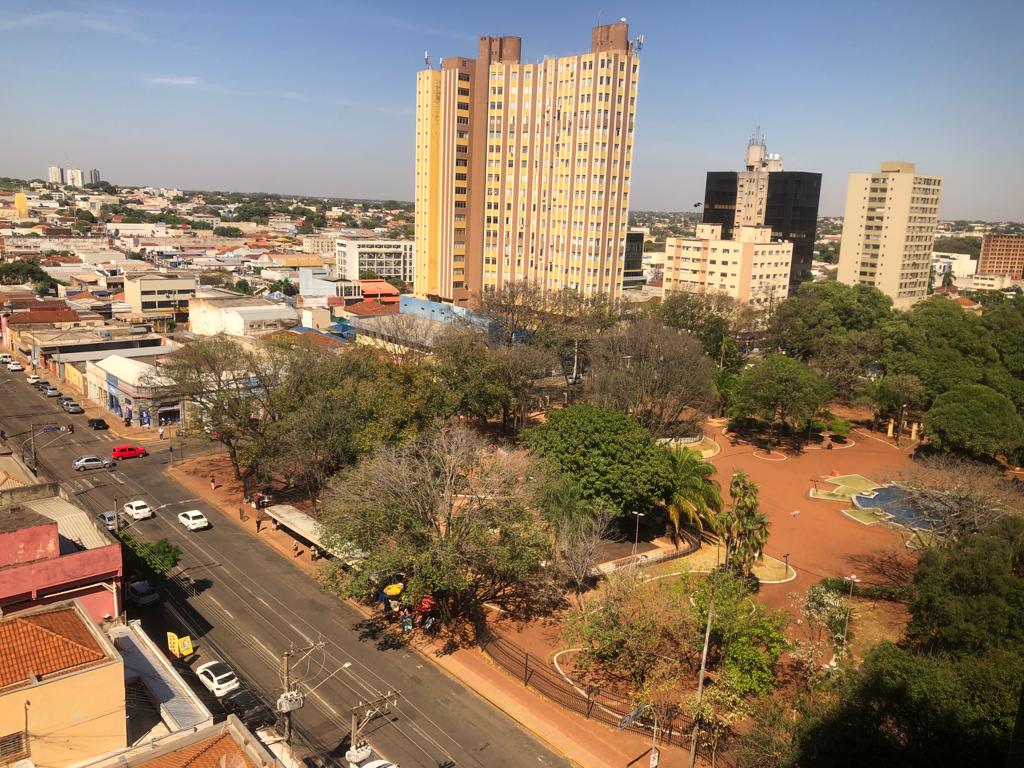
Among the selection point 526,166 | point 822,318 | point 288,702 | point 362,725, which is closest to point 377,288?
point 526,166

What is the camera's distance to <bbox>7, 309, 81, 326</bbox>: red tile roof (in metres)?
74.5

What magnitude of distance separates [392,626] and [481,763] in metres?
7.92

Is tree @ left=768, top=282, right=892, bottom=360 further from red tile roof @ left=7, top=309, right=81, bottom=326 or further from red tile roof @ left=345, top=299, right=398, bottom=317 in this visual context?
red tile roof @ left=7, top=309, right=81, bottom=326

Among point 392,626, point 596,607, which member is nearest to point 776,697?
point 596,607

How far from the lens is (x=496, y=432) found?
5159cm

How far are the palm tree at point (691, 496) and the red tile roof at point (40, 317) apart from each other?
217 feet

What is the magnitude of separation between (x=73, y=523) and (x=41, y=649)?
35.8ft

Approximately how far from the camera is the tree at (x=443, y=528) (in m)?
25.4

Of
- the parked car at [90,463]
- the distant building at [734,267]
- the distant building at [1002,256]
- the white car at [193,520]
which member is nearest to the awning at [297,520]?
the white car at [193,520]

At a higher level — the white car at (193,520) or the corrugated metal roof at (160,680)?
the corrugated metal roof at (160,680)

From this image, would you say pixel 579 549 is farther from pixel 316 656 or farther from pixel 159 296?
pixel 159 296

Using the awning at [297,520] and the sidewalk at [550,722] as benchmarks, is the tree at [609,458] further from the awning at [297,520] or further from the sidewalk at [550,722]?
the awning at [297,520]

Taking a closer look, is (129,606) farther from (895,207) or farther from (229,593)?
(895,207)

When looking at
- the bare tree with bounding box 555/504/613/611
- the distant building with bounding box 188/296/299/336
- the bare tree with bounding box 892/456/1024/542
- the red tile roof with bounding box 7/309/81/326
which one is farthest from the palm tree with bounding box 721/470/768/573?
the red tile roof with bounding box 7/309/81/326
